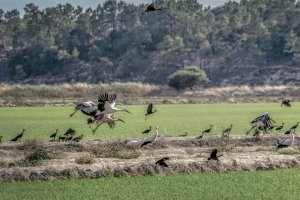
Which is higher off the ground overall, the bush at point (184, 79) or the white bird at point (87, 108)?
the white bird at point (87, 108)

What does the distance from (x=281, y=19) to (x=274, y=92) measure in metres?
44.3

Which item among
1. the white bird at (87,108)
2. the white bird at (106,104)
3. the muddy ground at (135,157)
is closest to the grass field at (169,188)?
the muddy ground at (135,157)

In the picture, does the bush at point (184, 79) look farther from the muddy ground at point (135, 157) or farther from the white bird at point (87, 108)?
the white bird at point (87, 108)

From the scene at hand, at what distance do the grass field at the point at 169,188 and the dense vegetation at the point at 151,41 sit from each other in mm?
91957

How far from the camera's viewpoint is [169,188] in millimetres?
18812

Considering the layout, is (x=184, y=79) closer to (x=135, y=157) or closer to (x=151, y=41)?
(x=151, y=41)

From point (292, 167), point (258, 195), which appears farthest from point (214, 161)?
point (258, 195)

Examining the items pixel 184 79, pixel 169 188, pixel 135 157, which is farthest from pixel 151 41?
pixel 169 188

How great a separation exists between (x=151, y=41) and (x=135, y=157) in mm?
113548

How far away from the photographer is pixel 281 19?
135m

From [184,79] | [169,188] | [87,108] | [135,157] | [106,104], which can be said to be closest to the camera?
[106,104]

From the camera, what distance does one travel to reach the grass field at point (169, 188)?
17.6 meters

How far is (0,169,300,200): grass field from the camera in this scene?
17.6 metres

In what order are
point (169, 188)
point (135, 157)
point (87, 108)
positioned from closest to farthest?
point (87, 108)
point (169, 188)
point (135, 157)
